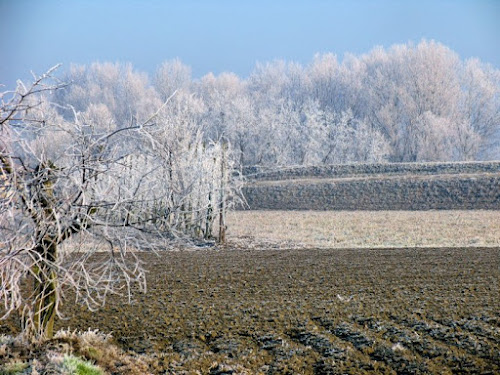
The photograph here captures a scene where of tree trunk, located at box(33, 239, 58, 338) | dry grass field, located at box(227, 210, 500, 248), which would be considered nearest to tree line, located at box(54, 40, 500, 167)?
dry grass field, located at box(227, 210, 500, 248)

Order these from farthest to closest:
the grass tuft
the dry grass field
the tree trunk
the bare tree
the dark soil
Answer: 1. the dry grass field
2. the dark soil
3. the tree trunk
4. the grass tuft
5. the bare tree

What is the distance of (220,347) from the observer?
6453 mm

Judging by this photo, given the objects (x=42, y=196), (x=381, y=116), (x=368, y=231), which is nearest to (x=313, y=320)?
(x=42, y=196)

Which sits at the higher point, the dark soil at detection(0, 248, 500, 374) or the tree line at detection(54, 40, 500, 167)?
the tree line at detection(54, 40, 500, 167)

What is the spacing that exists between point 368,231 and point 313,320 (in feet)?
38.3

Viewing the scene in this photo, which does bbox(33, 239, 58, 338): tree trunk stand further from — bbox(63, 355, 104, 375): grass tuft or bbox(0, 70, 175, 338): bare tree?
bbox(63, 355, 104, 375): grass tuft

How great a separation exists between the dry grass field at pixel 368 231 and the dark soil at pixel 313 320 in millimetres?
5278

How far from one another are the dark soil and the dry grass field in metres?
5.28

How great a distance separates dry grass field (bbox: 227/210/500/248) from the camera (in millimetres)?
15461

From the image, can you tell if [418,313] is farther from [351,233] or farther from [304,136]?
[304,136]

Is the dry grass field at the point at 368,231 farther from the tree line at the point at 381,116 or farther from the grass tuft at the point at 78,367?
the tree line at the point at 381,116

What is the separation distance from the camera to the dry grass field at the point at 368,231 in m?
15.5

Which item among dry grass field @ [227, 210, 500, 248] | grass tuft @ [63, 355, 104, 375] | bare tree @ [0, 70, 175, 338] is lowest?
grass tuft @ [63, 355, 104, 375]

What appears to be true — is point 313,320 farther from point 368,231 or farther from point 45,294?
point 368,231
